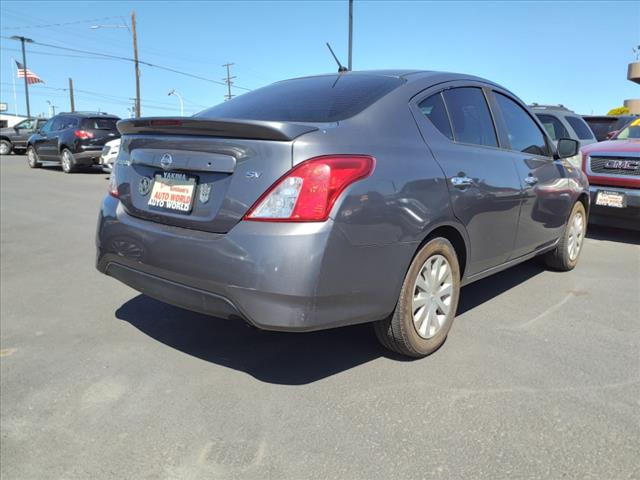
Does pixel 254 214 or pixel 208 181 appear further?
pixel 208 181

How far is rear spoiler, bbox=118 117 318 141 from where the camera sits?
2494 mm

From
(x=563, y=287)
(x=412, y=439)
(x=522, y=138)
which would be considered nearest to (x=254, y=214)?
(x=412, y=439)

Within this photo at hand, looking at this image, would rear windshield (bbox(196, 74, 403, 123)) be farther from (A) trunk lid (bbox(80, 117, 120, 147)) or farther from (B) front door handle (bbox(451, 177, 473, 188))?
(A) trunk lid (bbox(80, 117, 120, 147))

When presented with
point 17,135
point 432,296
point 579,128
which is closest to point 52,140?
point 17,135

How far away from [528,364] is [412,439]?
112 centimetres

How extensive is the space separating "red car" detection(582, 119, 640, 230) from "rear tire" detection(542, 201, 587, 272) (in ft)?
4.56

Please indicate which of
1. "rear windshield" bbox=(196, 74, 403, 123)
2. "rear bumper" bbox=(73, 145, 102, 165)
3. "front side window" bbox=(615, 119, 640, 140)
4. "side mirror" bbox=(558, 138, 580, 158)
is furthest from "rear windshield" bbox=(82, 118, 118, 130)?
"side mirror" bbox=(558, 138, 580, 158)

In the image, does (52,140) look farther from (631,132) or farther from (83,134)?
(631,132)

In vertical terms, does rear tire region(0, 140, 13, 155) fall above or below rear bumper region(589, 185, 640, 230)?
above

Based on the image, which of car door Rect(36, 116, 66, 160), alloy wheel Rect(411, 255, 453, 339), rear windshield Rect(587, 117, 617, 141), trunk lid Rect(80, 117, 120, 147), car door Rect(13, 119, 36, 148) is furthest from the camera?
car door Rect(13, 119, 36, 148)

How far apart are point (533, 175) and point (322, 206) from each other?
2.48 m

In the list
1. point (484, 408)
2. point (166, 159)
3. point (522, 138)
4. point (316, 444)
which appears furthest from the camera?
point (522, 138)

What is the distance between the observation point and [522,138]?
4309mm

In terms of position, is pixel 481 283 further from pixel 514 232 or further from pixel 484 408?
pixel 484 408
